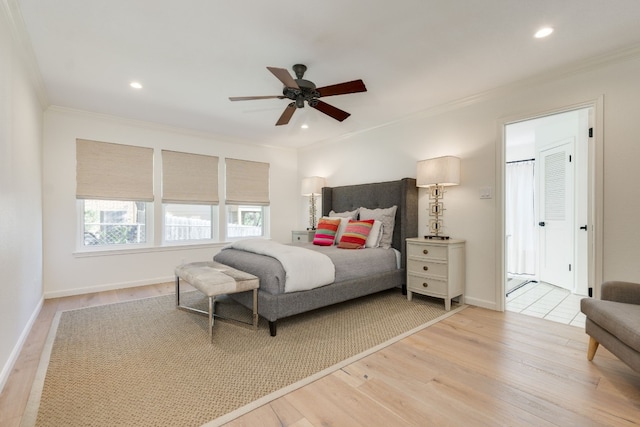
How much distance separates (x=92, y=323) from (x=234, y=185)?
300cm

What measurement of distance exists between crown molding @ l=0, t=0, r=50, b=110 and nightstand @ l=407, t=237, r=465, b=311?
3986 millimetres

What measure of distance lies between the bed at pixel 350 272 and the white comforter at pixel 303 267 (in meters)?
0.05

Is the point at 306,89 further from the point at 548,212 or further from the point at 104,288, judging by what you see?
the point at 548,212

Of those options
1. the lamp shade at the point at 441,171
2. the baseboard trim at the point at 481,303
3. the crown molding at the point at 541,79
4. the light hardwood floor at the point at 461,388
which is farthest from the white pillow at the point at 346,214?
the light hardwood floor at the point at 461,388

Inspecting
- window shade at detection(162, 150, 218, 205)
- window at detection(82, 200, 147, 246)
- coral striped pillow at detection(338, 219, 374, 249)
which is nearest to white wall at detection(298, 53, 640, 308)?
coral striped pillow at detection(338, 219, 374, 249)

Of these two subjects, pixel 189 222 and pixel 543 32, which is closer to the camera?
pixel 543 32

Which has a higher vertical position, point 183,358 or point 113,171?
point 113,171

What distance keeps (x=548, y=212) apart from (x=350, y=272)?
3.53m

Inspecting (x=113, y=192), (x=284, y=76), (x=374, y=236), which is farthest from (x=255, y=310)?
(x=113, y=192)

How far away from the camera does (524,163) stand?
534 cm

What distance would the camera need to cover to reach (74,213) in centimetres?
391

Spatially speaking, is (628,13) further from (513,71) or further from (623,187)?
(623,187)

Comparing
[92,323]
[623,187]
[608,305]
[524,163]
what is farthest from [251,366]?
[524,163]

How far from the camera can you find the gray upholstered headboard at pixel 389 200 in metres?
3.87
